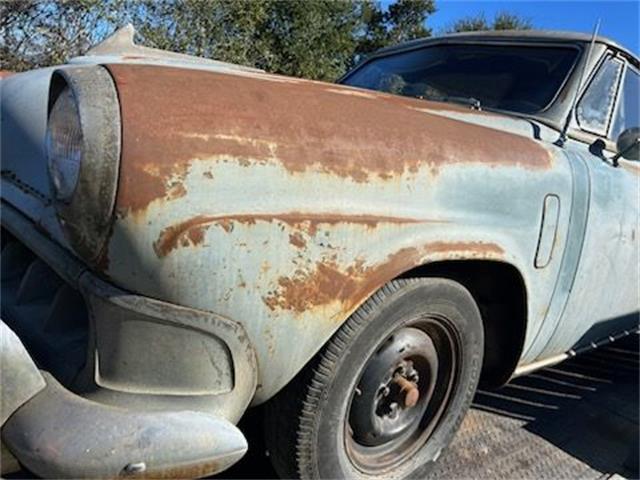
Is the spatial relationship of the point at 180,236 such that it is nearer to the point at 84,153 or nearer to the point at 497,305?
the point at 84,153

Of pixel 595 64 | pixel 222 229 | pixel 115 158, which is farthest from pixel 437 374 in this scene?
pixel 595 64

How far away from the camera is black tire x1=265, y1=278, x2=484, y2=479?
1819 mm

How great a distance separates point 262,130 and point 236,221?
0.78 ft

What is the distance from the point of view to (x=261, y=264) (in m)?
1.57

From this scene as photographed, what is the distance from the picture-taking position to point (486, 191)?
2049 millimetres

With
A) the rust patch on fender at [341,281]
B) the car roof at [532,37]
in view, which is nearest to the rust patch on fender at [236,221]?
the rust patch on fender at [341,281]

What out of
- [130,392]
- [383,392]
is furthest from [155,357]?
[383,392]

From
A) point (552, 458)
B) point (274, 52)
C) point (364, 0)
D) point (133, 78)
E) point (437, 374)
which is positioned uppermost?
point (364, 0)

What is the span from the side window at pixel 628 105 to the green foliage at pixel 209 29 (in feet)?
26.8

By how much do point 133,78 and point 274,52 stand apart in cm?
1207

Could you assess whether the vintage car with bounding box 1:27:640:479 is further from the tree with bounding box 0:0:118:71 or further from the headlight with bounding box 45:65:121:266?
the tree with bounding box 0:0:118:71

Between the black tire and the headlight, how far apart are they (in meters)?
0.70

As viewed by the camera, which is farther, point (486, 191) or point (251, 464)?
point (251, 464)

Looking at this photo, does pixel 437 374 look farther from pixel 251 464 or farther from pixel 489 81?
pixel 489 81
